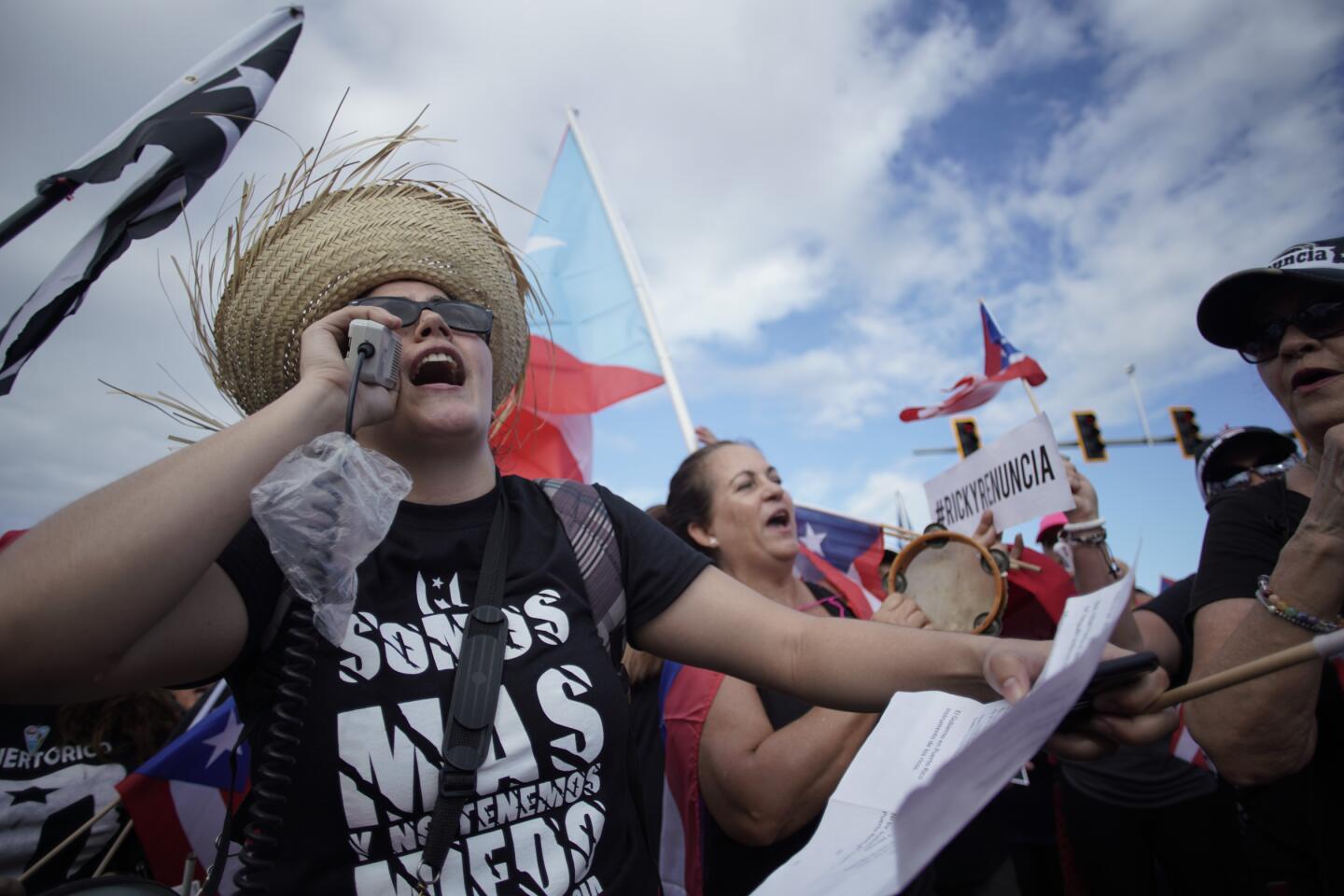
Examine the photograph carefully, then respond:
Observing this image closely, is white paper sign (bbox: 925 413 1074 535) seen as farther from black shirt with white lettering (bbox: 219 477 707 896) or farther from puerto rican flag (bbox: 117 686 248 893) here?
puerto rican flag (bbox: 117 686 248 893)

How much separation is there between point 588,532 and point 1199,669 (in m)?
1.58

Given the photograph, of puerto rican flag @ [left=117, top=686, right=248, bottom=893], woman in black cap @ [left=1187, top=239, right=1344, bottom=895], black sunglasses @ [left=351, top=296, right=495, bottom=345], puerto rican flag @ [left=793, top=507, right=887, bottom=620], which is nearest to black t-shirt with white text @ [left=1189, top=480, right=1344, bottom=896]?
woman in black cap @ [left=1187, top=239, right=1344, bottom=895]

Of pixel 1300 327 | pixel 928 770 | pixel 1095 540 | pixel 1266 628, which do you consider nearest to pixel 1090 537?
pixel 1095 540

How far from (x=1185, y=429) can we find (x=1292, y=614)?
16288 millimetres

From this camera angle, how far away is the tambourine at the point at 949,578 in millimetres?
3146

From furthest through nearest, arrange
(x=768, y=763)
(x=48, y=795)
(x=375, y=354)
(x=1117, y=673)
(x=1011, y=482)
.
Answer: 1. (x=1011, y=482)
2. (x=48, y=795)
3. (x=768, y=763)
4. (x=375, y=354)
5. (x=1117, y=673)

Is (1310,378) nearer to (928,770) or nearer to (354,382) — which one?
(928,770)

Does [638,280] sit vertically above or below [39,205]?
above

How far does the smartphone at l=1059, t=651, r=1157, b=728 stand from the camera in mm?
995

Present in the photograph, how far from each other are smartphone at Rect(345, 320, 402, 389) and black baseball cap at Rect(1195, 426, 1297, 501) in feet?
12.5

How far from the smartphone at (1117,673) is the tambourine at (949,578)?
205cm

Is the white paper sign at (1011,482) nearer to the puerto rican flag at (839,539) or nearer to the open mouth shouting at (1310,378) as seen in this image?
the open mouth shouting at (1310,378)

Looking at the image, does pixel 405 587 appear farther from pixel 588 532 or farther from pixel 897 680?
Result: pixel 897 680

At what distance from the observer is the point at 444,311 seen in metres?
1.72
